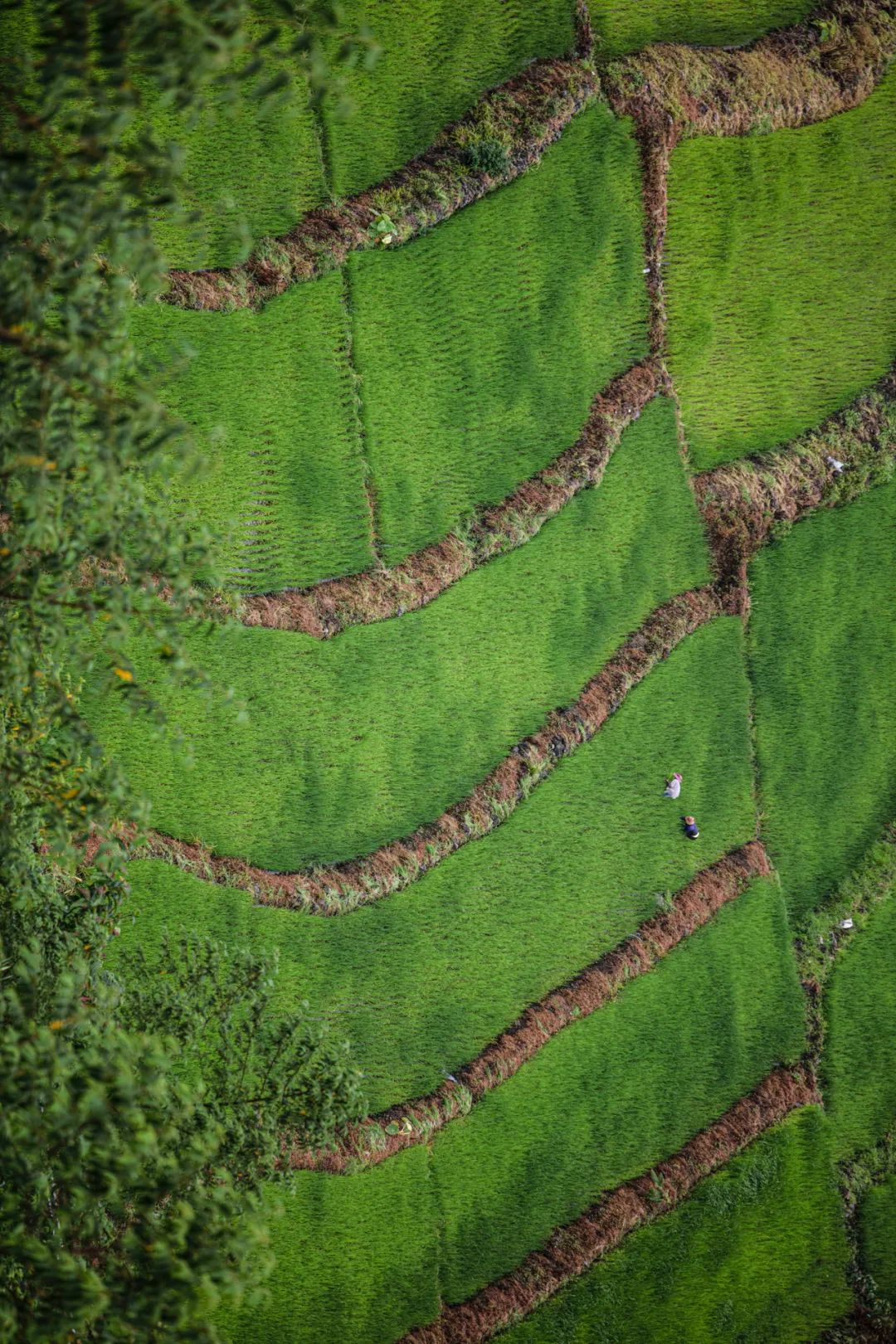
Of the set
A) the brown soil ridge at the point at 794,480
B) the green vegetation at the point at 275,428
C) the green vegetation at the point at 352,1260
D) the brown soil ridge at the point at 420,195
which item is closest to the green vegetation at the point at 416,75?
the brown soil ridge at the point at 420,195

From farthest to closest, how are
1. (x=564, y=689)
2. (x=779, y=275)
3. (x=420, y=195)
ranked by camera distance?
1. (x=779, y=275)
2. (x=564, y=689)
3. (x=420, y=195)

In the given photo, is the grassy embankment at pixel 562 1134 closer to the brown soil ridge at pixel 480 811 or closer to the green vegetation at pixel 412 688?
the brown soil ridge at pixel 480 811

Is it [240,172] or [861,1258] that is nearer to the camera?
[240,172]

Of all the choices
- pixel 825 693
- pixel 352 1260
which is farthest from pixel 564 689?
pixel 352 1260

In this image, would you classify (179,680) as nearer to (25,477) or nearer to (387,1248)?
(25,477)

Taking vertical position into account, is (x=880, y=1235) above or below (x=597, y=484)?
below

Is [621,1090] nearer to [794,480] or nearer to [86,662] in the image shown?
[794,480]
